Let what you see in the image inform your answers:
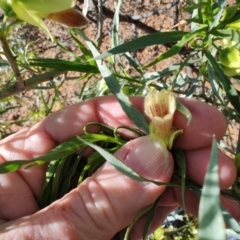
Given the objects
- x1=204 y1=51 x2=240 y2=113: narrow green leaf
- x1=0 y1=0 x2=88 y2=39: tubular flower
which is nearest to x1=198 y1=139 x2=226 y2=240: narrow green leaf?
x1=0 y1=0 x2=88 y2=39: tubular flower

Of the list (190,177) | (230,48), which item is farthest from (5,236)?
(230,48)

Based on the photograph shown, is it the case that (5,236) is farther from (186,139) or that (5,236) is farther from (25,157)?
(186,139)

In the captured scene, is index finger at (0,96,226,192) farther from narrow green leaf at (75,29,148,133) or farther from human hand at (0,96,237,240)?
narrow green leaf at (75,29,148,133)

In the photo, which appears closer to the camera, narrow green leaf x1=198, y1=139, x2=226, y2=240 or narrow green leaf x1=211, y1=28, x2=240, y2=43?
narrow green leaf x1=198, y1=139, x2=226, y2=240

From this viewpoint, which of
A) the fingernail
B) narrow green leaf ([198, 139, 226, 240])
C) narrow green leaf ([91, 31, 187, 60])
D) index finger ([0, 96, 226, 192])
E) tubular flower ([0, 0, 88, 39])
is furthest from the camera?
index finger ([0, 96, 226, 192])

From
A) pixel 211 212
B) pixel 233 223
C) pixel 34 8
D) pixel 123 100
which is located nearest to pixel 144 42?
pixel 123 100

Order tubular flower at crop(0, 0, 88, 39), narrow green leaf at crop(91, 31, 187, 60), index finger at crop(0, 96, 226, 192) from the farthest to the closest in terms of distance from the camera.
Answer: index finger at crop(0, 96, 226, 192) → narrow green leaf at crop(91, 31, 187, 60) → tubular flower at crop(0, 0, 88, 39)

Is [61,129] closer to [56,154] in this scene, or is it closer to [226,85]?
[56,154]
